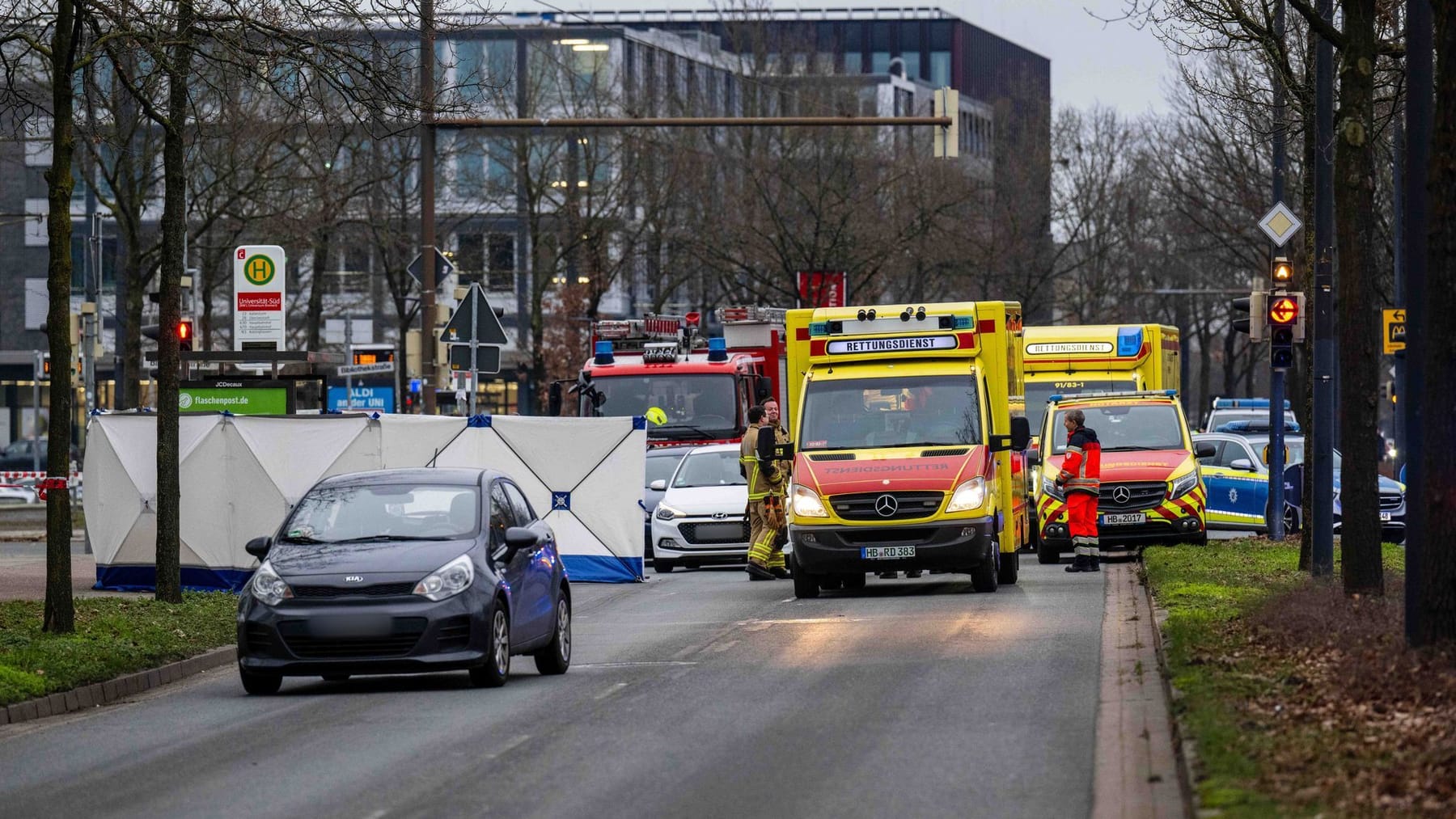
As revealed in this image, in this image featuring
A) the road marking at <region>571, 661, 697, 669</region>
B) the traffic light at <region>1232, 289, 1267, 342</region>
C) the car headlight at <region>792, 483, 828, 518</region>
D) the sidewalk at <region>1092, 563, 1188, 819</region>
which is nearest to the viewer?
the sidewalk at <region>1092, 563, 1188, 819</region>

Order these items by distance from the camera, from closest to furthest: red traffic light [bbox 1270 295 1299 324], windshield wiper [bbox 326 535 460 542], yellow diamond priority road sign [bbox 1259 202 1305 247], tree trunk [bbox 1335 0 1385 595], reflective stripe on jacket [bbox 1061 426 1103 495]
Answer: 1. windshield wiper [bbox 326 535 460 542]
2. tree trunk [bbox 1335 0 1385 595]
3. red traffic light [bbox 1270 295 1299 324]
4. yellow diamond priority road sign [bbox 1259 202 1305 247]
5. reflective stripe on jacket [bbox 1061 426 1103 495]

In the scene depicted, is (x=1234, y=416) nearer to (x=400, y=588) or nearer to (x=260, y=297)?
(x=260, y=297)

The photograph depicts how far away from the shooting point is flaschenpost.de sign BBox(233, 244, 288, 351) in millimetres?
24906

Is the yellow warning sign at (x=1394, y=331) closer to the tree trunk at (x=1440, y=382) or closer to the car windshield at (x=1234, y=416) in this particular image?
the car windshield at (x=1234, y=416)

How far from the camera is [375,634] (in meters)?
14.0

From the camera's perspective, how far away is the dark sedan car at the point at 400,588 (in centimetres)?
1406

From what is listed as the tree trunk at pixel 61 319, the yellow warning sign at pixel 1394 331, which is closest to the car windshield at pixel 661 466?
the yellow warning sign at pixel 1394 331

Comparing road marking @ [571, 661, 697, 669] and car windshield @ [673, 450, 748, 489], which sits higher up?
car windshield @ [673, 450, 748, 489]

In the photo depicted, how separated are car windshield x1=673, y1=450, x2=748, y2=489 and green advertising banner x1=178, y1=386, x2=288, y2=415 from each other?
5835 mm

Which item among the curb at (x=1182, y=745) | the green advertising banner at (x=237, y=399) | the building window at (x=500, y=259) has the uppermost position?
the building window at (x=500, y=259)

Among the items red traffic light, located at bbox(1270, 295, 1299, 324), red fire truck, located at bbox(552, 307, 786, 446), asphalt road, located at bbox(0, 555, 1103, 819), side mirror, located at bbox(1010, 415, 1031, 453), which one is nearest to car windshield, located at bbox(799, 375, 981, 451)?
side mirror, located at bbox(1010, 415, 1031, 453)

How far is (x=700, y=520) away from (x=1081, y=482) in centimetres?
533

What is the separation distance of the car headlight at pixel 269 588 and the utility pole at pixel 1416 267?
270 inches

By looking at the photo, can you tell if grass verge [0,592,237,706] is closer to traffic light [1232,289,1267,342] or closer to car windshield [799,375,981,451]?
car windshield [799,375,981,451]
